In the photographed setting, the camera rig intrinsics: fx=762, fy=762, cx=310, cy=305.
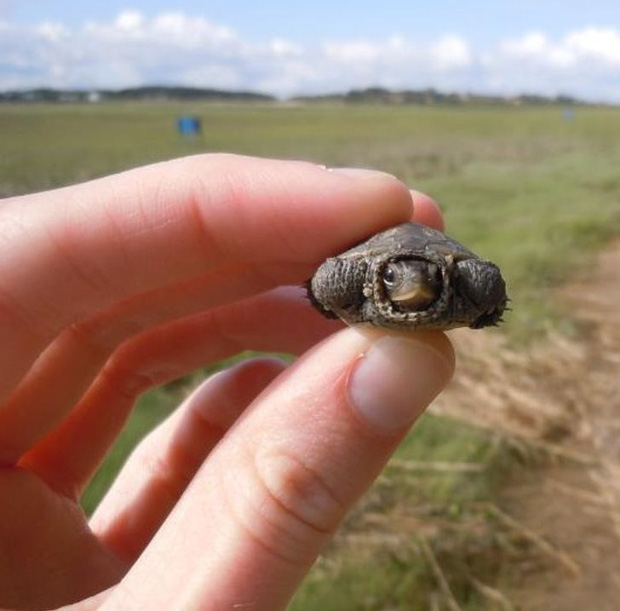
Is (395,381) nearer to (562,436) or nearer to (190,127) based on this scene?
(562,436)

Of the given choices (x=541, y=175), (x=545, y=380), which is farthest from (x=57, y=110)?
(x=545, y=380)

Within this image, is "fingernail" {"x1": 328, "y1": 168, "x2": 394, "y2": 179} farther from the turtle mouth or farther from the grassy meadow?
the grassy meadow

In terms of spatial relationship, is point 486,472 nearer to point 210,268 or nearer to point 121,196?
point 210,268

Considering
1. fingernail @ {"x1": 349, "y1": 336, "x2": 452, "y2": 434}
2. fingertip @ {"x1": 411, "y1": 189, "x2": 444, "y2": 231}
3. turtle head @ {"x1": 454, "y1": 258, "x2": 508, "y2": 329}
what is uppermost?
fingertip @ {"x1": 411, "y1": 189, "x2": 444, "y2": 231}

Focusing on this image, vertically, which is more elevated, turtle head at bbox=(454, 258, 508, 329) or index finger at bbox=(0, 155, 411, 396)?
index finger at bbox=(0, 155, 411, 396)

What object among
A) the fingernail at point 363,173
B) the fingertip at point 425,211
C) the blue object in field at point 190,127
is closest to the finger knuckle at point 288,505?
the fingernail at point 363,173

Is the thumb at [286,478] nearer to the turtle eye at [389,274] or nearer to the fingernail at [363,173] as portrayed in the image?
the turtle eye at [389,274]

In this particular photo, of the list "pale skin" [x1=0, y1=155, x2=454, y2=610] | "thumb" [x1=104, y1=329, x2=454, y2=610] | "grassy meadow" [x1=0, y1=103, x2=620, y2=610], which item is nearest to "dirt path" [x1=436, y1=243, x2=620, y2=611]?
"grassy meadow" [x1=0, y1=103, x2=620, y2=610]
